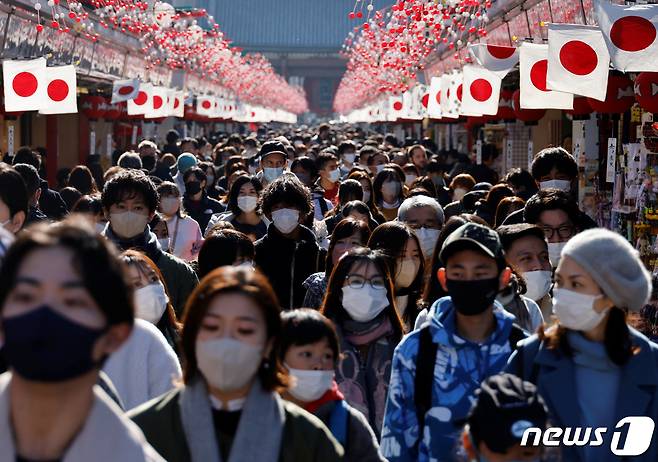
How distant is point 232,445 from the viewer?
135 inches

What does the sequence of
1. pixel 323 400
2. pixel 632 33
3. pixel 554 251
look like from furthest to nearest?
pixel 632 33 → pixel 554 251 → pixel 323 400

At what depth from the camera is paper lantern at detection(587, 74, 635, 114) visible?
1095 cm

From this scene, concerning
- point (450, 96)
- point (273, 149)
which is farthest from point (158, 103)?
point (273, 149)

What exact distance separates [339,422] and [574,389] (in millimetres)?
765

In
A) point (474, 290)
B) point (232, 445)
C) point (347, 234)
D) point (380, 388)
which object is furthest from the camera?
point (347, 234)

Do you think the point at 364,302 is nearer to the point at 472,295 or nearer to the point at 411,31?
the point at 472,295

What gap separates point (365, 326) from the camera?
17.6 feet

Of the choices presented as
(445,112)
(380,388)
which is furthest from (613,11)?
(445,112)

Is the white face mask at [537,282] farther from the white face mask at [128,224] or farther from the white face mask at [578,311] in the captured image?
the white face mask at [128,224]

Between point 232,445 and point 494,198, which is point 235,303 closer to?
point 232,445

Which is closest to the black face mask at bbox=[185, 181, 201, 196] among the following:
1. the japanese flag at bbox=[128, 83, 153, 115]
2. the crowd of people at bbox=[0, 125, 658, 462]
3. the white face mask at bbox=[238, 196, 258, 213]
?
the white face mask at bbox=[238, 196, 258, 213]

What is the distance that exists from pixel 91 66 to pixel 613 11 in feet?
50.4

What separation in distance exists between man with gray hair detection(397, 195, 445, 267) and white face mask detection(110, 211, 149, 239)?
2.04 metres

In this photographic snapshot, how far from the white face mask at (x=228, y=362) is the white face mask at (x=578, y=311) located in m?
1.21
